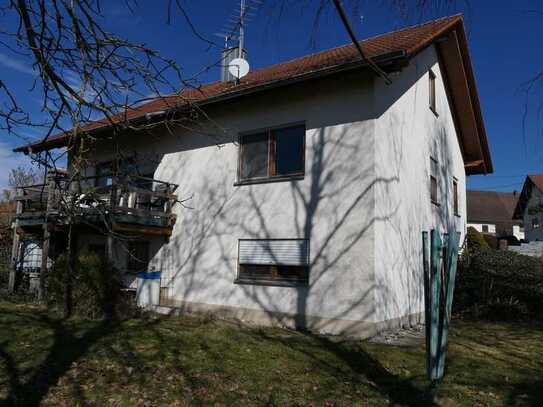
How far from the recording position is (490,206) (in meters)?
62.2

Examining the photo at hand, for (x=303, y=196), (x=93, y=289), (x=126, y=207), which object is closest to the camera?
(x=93, y=289)

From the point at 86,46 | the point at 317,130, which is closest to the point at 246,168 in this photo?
the point at 317,130

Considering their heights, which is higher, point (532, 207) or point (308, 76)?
point (532, 207)

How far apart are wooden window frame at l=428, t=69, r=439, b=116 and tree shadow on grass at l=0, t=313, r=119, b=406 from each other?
10.3 m

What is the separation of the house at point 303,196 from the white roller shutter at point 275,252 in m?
0.03

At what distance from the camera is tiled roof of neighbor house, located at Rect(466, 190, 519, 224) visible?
59812 mm

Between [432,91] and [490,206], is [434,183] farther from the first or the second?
[490,206]

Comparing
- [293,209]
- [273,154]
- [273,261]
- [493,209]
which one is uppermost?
[493,209]

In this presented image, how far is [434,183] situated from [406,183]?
286cm

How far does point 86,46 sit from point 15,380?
4.41 meters

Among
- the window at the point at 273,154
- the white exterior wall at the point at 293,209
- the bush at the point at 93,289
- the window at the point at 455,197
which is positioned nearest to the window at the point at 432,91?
the window at the point at 455,197

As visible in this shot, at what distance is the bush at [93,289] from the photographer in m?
10.6

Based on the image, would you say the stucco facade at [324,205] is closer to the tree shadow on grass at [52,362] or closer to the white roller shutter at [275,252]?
the white roller shutter at [275,252]

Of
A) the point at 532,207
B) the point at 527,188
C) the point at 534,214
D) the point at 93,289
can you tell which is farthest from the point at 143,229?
the point at 527,188
